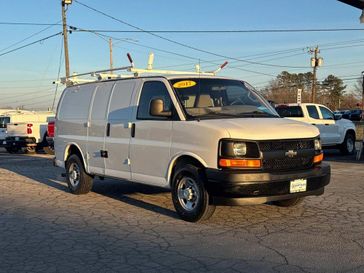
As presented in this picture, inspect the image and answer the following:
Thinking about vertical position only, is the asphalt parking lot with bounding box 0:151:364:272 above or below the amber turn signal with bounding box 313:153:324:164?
below

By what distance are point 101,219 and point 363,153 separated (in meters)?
12.7

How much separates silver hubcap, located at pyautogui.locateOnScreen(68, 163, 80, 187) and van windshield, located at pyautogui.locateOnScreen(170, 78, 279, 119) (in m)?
3.30

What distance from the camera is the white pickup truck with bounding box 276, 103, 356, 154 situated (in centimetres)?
1756

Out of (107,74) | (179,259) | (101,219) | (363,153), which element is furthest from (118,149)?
(363,153)

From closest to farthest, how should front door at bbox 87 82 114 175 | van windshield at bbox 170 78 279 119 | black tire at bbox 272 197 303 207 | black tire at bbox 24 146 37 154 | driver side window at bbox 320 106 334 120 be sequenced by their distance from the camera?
van windshield at bbox 170 78 279 119 → black tire at bbox 272 197 303 207 → front door at bbox 87 82 114 175 → driver side window at bbox 320 106 334 120 → black tire at bbox 24 146 37 154

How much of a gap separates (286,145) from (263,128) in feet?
1.35

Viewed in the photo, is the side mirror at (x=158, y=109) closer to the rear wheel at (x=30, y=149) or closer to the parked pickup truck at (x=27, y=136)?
the parked pickup truck at (x=27, y=136)

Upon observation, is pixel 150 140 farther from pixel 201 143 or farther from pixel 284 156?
pixel 284 156

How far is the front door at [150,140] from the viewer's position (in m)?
7.48

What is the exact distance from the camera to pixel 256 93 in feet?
27.3

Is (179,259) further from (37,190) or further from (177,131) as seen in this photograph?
(37,190)

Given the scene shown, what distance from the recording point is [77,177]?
990 cm

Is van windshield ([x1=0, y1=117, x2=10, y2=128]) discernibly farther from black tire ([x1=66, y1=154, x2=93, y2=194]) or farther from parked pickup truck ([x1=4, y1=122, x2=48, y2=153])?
black tire ([x1=66, y1=154, x2=93, y2=194])

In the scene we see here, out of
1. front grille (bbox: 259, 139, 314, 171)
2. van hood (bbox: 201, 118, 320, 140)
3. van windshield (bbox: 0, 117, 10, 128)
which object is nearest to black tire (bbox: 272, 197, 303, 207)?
front grille (bbox: 259, 139, 314, 171)
